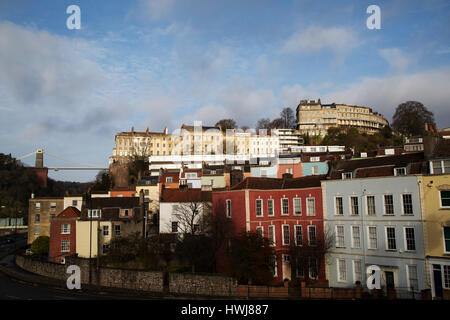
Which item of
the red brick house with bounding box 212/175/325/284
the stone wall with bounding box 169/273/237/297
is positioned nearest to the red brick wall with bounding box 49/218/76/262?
the stone wall with bounding box 169/273/237/297

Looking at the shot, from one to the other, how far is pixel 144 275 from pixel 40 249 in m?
23.6

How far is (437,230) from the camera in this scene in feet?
91.8

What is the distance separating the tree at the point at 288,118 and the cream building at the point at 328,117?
16.5 ft

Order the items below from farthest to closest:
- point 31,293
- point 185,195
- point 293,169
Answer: point 293,169 → point 185,195 → point 31,293

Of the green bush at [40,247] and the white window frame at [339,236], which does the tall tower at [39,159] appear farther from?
the white window frame at [339,236]

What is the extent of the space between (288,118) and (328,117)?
15208 millimetres

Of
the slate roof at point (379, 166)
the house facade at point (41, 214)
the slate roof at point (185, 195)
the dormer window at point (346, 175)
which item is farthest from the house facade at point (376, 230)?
the house facade at point (41, 214)

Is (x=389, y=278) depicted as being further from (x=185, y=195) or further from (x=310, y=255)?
(x=185, y=195)

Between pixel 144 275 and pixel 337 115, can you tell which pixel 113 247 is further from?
pixel 337 115

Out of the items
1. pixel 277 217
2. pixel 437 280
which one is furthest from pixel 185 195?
pixel 437 280

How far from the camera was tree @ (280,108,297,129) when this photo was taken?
5168 inches

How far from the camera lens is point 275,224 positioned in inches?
1501

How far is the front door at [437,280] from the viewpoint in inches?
1070

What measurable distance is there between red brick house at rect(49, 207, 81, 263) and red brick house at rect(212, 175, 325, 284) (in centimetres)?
2039
